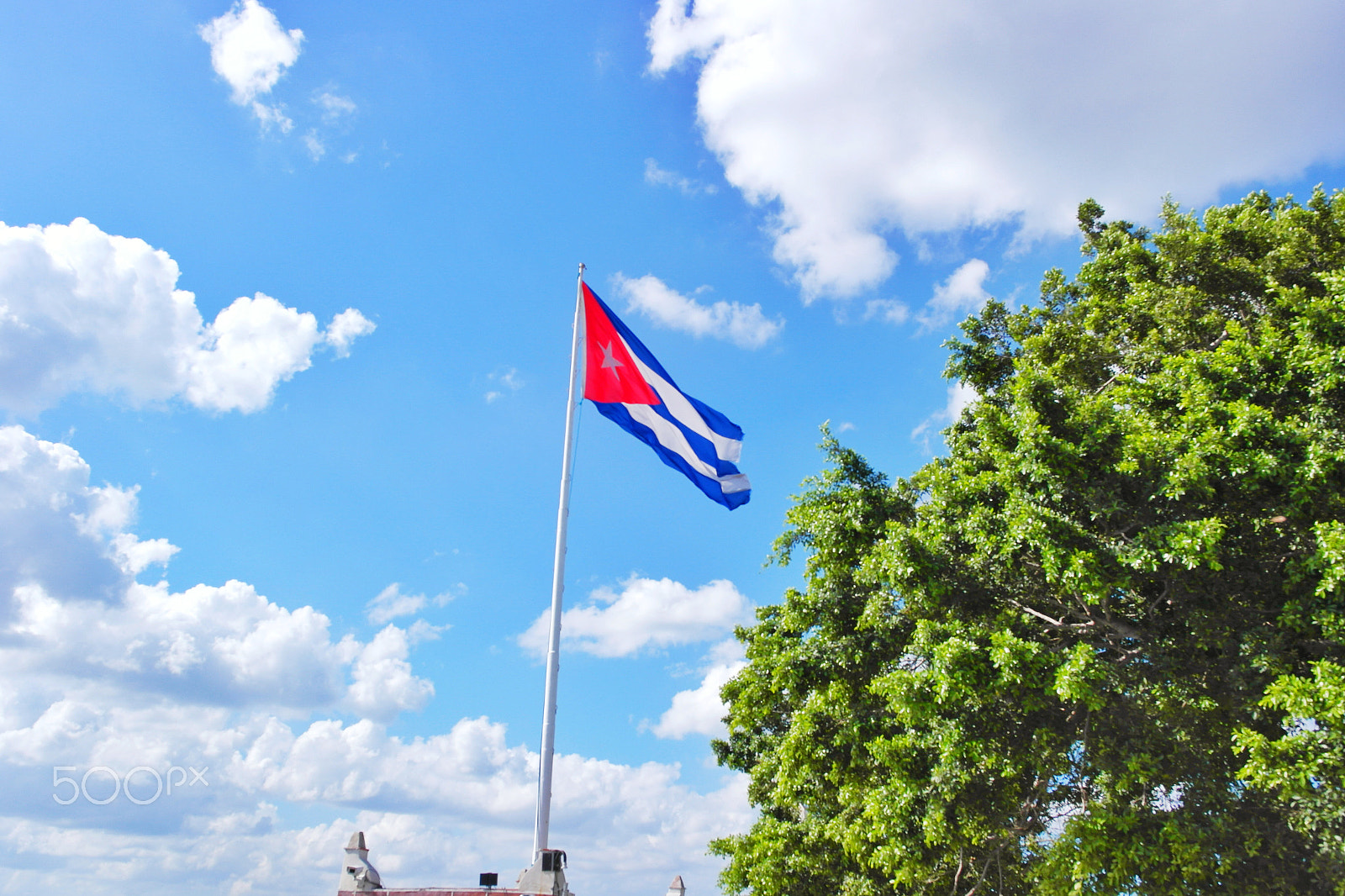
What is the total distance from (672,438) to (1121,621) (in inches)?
323

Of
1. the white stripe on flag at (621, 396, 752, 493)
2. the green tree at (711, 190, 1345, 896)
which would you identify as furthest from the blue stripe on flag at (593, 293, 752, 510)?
the green tree at (711, 190, 1345, 896)

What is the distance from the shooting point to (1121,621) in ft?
43.2

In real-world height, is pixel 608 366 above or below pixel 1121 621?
above

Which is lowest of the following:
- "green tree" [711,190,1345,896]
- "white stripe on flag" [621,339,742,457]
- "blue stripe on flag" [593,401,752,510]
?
"green tree" [711,190,1345,896]

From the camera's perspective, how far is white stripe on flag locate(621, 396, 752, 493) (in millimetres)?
15758

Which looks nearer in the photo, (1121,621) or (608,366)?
(1121,621)

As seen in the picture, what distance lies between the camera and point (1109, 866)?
11.9m

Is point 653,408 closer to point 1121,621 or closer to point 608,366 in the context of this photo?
point 608,366

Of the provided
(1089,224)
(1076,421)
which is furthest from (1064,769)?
(1089,224)

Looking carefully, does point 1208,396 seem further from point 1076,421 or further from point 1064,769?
point 1064,769

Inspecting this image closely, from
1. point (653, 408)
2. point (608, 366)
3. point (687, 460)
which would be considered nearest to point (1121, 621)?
point (687, 460)

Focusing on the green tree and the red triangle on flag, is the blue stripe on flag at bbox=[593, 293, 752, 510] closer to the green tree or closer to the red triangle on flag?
the red triangle on flag

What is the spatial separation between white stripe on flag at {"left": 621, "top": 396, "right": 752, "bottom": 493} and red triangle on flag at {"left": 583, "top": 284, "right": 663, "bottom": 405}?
0.59 feet

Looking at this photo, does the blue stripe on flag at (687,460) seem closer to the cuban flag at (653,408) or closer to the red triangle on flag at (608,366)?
the cuban flag at (653,408)
